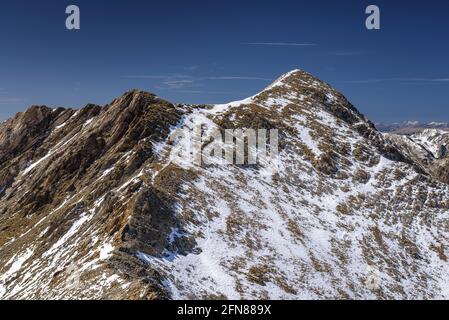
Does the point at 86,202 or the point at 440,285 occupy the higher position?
the point at 86,202

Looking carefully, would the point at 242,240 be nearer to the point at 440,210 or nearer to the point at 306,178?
the point at 306,178

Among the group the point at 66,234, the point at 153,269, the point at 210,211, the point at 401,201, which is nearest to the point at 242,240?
the point at 210,211

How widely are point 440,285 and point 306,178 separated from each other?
2471 cm

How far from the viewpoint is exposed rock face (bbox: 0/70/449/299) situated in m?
42.3

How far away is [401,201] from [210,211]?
3824 centimetres

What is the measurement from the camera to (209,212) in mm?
53000

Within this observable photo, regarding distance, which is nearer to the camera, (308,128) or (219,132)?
(219,132)

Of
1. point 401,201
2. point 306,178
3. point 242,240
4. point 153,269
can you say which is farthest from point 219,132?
point 153,269

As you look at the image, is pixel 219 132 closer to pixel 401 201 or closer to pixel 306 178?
pixel 306 178

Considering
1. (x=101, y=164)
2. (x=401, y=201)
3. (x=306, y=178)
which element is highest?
(x=101, y=164)

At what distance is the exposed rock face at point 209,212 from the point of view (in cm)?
4228

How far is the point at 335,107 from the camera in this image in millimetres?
101188

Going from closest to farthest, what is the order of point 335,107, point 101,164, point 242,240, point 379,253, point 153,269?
point 153,269 < point 242,240 < point 379,253 < point 101,164 < point 335,107

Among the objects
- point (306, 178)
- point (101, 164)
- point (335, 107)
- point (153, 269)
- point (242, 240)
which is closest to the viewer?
point (153, 269)
